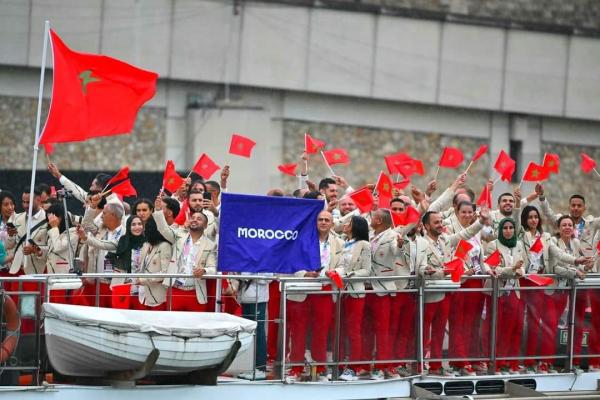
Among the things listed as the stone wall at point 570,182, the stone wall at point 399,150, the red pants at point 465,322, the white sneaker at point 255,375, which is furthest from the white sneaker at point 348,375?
the stone wall at point 570,182

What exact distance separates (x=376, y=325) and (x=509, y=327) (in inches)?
68.3

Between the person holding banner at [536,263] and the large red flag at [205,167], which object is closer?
the person holding banner at [536,263]

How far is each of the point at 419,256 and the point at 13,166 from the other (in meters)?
15.1

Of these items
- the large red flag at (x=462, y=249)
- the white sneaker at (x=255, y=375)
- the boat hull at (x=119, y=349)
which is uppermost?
the large red flag at (x=462, y=249)

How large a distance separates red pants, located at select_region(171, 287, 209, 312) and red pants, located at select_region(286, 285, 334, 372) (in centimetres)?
90

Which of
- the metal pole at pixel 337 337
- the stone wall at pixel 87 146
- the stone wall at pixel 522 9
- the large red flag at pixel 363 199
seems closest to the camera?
the metal pole at pixel 337 337

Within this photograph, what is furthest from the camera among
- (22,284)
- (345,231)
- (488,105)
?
(488,105)

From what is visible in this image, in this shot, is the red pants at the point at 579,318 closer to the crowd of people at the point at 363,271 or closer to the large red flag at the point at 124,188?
the crowd of people at the point at 363,271

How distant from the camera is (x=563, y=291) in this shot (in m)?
15.9

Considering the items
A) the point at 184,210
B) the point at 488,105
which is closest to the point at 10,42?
the point at 488,105

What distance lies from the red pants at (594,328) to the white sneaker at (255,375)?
4081mm

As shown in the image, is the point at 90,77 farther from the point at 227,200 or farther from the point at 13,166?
the point at 13,166

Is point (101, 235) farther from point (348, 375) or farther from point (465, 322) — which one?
point (465, 322)

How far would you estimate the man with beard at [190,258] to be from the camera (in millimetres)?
14133
